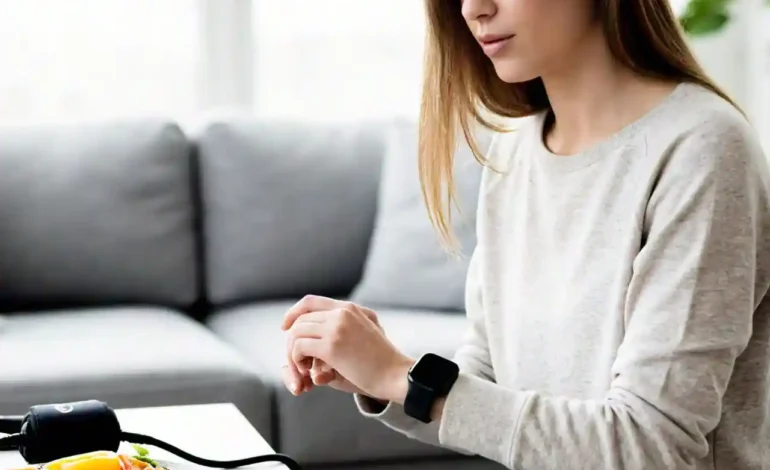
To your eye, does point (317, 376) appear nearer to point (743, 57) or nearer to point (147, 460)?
point (147, 460)

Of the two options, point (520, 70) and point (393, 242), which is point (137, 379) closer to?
point (393, 242)

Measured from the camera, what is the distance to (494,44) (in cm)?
119

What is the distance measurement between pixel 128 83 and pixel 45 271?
30.1 inches

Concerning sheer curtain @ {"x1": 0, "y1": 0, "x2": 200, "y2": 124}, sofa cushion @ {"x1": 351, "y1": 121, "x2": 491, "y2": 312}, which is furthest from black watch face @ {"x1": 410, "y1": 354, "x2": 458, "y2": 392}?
sheer curtain @ {"x1": 0, "y1": 0, "x2": 200, "y2": 124}

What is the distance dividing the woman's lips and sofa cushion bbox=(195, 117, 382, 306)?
5.03 ft

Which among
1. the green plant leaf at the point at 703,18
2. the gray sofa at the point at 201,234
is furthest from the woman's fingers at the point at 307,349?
the green plant leaf at the point at 703,18

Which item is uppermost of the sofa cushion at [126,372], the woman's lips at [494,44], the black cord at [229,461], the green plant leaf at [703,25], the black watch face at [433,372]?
the woman's lips at [494,44]

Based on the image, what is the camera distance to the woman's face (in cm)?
116

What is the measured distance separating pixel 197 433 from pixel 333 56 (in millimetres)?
2281

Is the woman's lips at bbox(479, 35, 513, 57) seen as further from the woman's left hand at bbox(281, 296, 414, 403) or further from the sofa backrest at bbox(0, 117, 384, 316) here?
the sofa backrest at bbox(0, 117, 384, 316)

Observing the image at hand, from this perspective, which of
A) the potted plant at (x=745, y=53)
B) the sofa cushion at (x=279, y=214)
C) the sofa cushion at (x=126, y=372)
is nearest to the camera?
the sofa cushion at (x=126, y=372)

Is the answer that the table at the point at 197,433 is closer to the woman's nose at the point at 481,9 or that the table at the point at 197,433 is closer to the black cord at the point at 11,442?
the black cord at the point at 11,442

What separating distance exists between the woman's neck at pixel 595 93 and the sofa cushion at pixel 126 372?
3.12 ft

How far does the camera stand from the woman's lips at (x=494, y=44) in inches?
46.5
